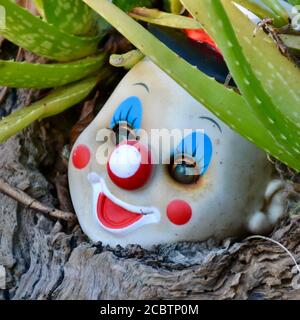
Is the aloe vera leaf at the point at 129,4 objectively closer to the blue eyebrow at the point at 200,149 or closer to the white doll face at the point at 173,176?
the white doll face at the point at 173,176

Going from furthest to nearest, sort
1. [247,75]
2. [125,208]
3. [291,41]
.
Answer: [125,208] → [291,41] → [247,75]

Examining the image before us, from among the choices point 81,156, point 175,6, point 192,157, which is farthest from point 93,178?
point 175,6

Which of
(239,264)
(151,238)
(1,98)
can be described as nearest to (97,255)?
(151,238)

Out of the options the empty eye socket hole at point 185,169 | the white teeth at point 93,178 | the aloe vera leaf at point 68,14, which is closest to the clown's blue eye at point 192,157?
the empty eye socket hole at point 185,169

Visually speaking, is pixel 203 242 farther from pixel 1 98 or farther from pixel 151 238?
pixel 1 98

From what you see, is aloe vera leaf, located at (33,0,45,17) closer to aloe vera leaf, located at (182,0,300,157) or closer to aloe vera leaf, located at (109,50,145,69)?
aloe vera leaf, located at (109,50,145,69)

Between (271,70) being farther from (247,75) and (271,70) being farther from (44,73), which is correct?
(44,73)

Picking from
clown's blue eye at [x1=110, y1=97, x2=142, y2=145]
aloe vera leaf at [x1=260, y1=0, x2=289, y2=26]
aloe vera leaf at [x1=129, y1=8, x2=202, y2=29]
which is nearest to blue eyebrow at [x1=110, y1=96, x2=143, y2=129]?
clown's blue eye at [x1=110, y1=97, x2=142, y2=145]

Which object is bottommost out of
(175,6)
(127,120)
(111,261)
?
(111,261)
